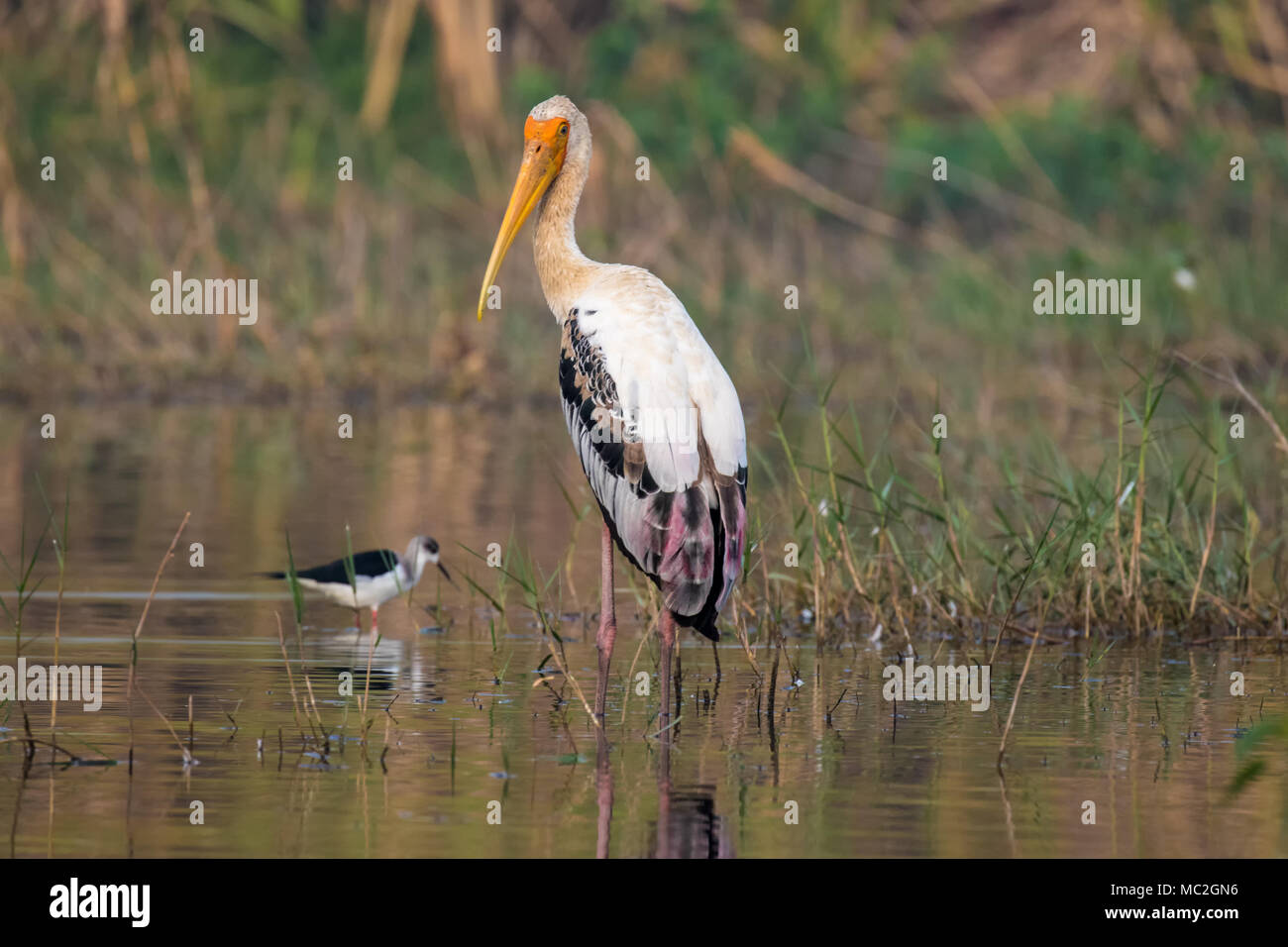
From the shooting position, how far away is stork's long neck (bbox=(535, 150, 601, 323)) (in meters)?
7.94

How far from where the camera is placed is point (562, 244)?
26.6 feet

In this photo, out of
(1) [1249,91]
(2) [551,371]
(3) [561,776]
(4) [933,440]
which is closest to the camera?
(3) [561,776]

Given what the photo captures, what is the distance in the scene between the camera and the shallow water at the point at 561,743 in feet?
18.9

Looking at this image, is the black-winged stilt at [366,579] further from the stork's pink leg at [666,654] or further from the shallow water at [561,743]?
the stork's pink leg at [666,654]

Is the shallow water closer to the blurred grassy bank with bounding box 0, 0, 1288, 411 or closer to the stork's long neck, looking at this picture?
the stork's long neck

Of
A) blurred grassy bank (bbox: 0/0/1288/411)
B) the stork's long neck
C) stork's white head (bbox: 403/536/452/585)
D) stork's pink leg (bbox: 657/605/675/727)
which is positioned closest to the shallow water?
stork's pink leg (bbox: 657/605/675/727)

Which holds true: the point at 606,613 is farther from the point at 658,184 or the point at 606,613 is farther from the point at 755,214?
the point at 755,214

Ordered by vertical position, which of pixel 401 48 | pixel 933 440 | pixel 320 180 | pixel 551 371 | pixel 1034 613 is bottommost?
pixel 1034 613

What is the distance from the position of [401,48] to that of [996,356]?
27.8 ft

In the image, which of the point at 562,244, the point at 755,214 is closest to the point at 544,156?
the point at 562,244

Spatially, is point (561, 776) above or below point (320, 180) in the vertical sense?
below
